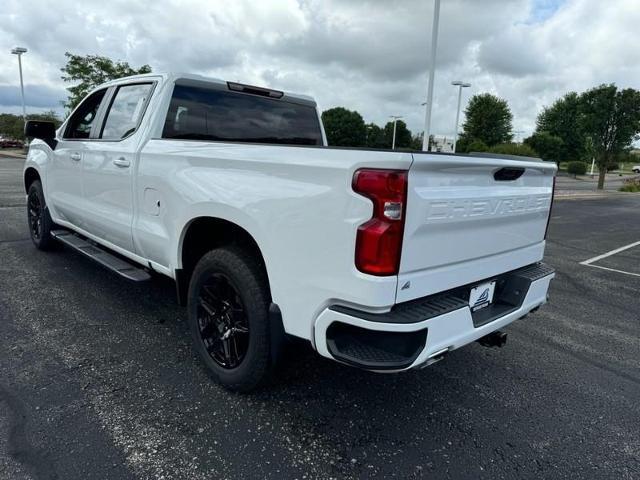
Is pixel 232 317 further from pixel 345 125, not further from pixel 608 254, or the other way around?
pixel 345 125

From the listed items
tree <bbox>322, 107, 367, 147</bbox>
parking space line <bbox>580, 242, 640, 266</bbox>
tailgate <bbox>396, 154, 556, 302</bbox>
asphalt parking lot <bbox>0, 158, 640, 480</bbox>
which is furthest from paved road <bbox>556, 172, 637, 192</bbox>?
tailgate <bbox>396, 154, 556, 302</bbox>

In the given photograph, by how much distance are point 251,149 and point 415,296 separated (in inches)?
45.9

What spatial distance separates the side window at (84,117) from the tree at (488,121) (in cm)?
5829

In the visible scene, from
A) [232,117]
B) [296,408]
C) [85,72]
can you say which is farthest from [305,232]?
[85,72]

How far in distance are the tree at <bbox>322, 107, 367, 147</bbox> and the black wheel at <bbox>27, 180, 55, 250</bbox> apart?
41764mm

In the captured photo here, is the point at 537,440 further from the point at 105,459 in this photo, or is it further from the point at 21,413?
the point at 21,413

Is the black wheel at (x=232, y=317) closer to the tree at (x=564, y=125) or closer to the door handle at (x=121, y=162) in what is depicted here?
the door handle at (x=121, y=162)

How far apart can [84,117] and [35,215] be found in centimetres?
192

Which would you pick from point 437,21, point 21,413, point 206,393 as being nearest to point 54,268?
point 21,413

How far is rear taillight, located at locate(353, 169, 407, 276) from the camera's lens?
191 cm

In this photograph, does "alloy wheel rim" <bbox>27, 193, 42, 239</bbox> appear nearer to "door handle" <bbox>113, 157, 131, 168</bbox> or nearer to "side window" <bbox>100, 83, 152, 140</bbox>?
"side window" <bbox>100, 83, 152, 140</bbox>

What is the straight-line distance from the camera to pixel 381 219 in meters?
1.93

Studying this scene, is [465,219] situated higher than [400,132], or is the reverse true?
[400,132]

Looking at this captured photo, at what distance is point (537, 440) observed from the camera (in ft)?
8.21
